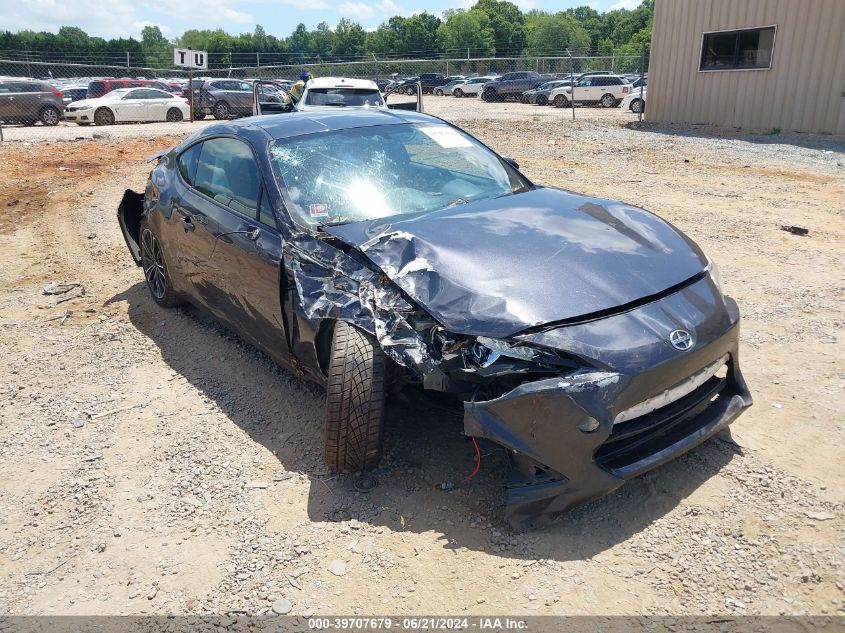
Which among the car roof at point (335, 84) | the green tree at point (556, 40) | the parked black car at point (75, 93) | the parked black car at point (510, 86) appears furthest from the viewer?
the green tree at point (556, 40)

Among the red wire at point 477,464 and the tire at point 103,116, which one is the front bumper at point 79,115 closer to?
the tire at point 103,116

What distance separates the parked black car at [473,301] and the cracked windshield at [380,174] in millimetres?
13

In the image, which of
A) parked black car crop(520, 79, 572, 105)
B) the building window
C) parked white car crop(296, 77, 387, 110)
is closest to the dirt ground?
parked white car crop(296, 77, 387, 110)

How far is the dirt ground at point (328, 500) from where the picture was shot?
2.55 meters

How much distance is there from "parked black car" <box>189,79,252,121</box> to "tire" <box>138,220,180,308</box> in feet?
64.6

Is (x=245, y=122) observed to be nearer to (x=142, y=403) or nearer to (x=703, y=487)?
(x=142, y=403)

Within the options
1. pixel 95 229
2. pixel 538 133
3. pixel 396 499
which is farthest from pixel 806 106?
pixel 396 499

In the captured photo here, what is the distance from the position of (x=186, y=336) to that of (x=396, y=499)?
2.67 metres

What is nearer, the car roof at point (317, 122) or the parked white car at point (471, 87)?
the car roof at point (317, 122)

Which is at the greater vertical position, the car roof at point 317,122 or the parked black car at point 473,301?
the car roof at point 317,122

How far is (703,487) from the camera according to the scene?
301 cm

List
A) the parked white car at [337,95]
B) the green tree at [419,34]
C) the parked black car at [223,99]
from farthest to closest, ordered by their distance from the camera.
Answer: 1. the green tree at [419,34]
2. the parked black car at [223,99]
3. the parked white car at [337,95]

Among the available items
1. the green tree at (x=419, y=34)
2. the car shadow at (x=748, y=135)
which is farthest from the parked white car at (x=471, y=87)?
the green tree at (x=419, y=34)

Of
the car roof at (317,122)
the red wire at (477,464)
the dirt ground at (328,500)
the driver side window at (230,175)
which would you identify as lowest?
the dirt ground at (328,500)
